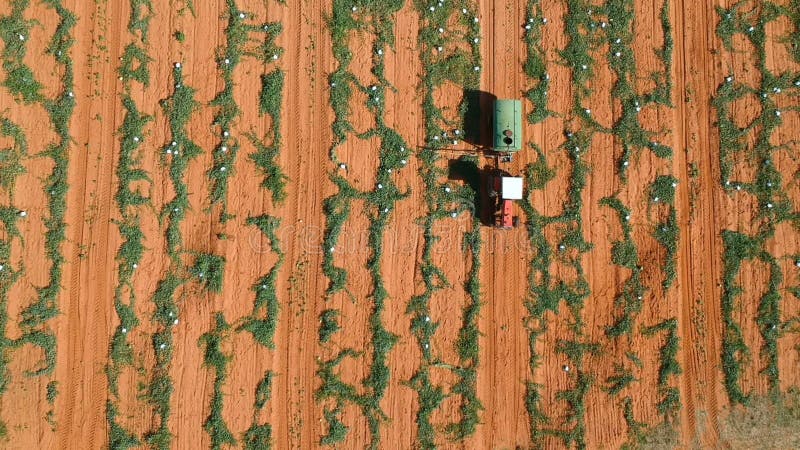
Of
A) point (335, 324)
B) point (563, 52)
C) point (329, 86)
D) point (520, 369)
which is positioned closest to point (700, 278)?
point (520, 369)

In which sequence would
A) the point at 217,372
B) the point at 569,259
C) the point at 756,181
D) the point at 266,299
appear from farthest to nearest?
the point at 756,181, the point at 569,259, the point at 266,299, the point at 217,372

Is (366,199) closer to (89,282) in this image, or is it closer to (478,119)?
(478,119)

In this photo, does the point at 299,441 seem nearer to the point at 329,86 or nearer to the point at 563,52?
the point at 329,86

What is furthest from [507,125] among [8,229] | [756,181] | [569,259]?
[8,229]

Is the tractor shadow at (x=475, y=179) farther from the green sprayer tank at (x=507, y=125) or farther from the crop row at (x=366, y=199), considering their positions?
the crop row at (x=366, y=199)

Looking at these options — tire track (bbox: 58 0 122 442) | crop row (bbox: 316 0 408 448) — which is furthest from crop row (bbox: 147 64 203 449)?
crop row (bbox: 316 0 408 448)

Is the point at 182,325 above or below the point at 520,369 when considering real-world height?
above
